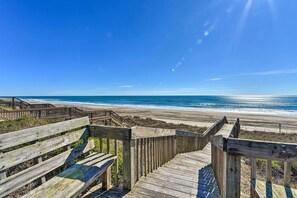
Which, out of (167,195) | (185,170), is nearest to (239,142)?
(167,195)

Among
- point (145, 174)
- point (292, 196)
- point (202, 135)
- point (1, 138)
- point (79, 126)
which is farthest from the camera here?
point (202, 135)

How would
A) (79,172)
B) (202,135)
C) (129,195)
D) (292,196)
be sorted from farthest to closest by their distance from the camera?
1. (202,135)
2. (129,195)
3. (79,172)
4. (292,196)

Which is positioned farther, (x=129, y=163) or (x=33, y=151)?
(x=129, y=163)

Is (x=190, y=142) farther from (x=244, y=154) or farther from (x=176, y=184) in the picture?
(x=244, y=154)

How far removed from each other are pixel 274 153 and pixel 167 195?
63.8 inches

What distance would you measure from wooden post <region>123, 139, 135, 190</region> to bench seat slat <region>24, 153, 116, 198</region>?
0.98ft

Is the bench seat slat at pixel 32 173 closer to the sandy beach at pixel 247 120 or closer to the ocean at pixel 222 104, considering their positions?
the sandy beach at pixel 247 120

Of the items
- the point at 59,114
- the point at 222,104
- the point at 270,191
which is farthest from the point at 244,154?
the point at 222,104

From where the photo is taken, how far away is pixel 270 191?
224 cm

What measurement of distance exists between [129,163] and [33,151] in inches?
52.2

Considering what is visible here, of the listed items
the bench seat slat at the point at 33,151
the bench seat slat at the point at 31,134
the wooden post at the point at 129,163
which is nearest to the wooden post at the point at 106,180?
the wooden post at the point at 129,163

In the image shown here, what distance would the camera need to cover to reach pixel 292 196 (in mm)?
2145

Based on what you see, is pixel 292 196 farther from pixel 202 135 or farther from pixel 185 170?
pixel 202 135

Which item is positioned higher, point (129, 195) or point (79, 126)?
point (79, 126)
